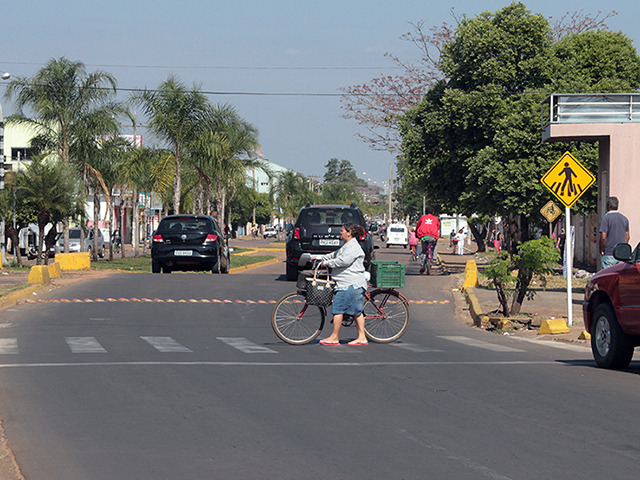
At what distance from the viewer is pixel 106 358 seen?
38.2ft

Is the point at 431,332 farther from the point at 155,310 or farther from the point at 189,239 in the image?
the point at 189,239

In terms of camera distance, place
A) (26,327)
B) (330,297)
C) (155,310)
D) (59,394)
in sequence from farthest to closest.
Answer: (155,310) < (26,327) < (330,297) < (59,394)

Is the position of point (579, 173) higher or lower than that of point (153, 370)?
higher

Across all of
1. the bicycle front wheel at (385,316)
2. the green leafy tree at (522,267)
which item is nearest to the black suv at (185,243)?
the green leafy tree at (522,267)

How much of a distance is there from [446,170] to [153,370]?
25535mm

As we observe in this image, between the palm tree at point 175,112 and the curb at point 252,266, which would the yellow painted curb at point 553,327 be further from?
the palm tree at point 175,112

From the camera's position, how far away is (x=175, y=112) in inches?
1656

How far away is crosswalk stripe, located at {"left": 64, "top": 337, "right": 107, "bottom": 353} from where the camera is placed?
1255cm

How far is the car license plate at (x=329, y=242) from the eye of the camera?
22984mm

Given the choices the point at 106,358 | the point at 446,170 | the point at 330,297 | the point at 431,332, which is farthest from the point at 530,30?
the point at 106,358

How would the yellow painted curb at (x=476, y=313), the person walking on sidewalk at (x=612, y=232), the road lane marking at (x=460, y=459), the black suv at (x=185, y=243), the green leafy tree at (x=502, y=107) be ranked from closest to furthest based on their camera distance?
the road lane marking at (x=460, y=459) → the person walking on sidewalk at (x=612, y=232) → the yellow painted curb at (x=476, y=313) → the black suv at (x=185, y=243) → the green leafy tree at (x=502, y=107)

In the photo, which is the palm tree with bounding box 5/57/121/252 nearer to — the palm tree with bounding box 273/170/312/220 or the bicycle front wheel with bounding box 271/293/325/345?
the bicycle front wheel with bounding box 271/293/325/345

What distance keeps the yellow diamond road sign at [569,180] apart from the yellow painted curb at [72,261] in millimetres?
17810

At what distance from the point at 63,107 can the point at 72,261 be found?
9360 millimetres
